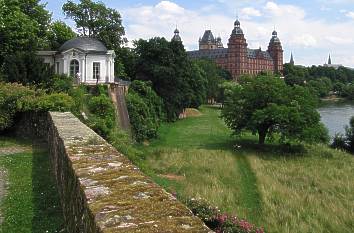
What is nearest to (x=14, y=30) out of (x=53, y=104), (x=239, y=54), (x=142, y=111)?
(x=142, y=111)

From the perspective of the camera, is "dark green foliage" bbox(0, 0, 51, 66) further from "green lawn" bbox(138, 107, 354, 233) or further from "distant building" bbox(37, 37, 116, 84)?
"green lawn" bbox(138, 107, 354, 233)

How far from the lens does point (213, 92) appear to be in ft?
293

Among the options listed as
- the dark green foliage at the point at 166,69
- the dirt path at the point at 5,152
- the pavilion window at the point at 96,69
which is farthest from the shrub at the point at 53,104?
the dark green foliage at the point at 166,69

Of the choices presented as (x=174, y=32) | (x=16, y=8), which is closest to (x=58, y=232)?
(x=16, y=8)

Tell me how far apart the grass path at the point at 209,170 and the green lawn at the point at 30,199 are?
19.5 ft

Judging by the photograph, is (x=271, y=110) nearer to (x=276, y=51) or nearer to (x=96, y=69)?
(x=96, y=69)

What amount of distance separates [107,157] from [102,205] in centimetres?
258

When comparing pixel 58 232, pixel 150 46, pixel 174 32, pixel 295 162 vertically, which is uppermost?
pixel 174 32

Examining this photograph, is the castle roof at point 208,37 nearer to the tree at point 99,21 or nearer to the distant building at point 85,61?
the tree at point 99,21

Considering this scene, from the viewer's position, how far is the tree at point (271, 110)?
113ft

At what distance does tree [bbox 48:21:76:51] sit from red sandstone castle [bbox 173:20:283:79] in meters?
92.7

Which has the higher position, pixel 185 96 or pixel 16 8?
pixel 16 8

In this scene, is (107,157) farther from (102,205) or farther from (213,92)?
(213,92)

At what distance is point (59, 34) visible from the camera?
47062mm
